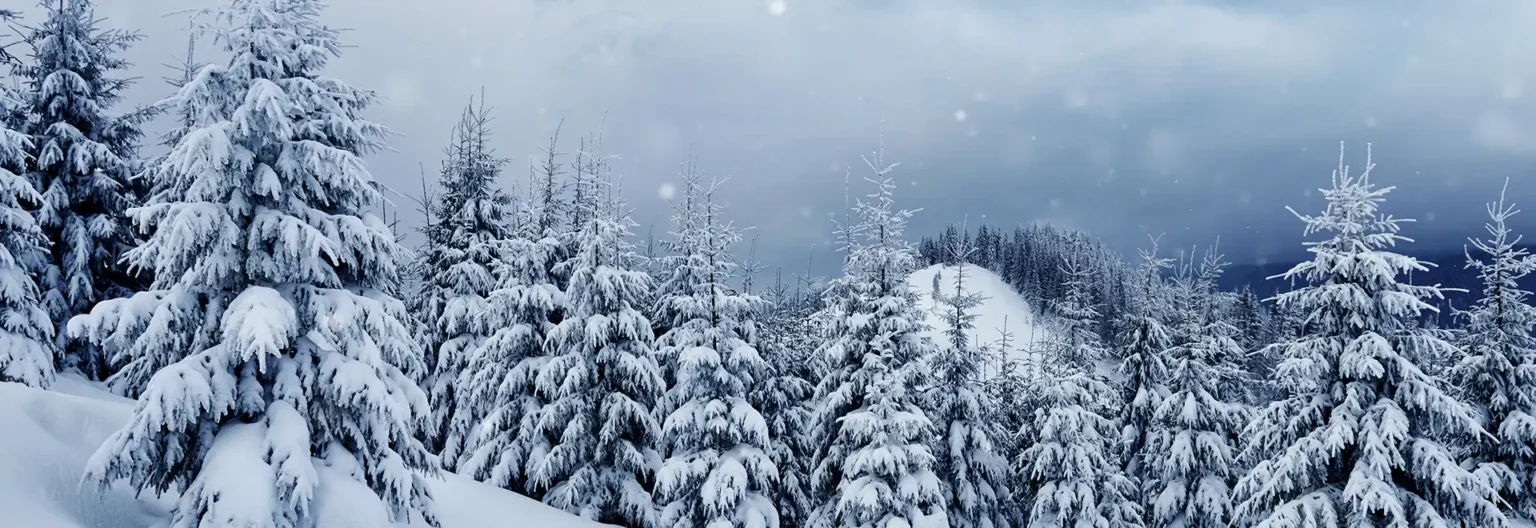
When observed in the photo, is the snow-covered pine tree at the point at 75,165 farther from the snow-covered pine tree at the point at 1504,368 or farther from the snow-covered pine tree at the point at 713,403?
the snow-covered pine tree at the point at 1504,368

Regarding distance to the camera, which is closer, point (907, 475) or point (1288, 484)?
point (1288, 484)

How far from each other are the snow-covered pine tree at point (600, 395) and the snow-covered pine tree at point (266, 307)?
8.50 m

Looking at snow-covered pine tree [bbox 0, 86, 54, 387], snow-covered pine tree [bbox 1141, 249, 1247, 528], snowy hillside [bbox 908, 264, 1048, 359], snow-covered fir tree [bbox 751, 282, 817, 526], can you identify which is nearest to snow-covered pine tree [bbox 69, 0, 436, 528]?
snow-covered pine tree [bbox 0, 86, 54, 387]

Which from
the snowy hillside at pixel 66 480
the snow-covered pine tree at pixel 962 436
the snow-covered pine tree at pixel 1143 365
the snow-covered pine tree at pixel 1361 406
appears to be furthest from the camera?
the snow-covered pine tree at pixel 1143 365

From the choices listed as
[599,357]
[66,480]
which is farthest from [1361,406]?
[66,480]

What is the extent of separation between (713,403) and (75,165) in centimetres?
1812

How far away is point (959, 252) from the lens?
26406 millimetres

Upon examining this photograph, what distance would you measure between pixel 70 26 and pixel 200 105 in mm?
16196

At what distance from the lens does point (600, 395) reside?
68.0 feet

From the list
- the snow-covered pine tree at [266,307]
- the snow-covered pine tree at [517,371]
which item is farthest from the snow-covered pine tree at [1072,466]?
the snow-covered pine tree at [266,307]

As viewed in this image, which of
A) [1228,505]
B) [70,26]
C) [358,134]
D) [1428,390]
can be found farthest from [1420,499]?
[70,26]

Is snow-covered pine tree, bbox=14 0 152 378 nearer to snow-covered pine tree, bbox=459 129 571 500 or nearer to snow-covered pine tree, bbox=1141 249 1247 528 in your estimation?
snow-covered pine tree, bbox=459 129 571 500

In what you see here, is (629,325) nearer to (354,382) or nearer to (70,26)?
(354,382)

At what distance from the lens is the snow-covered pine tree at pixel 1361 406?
49.0ft
